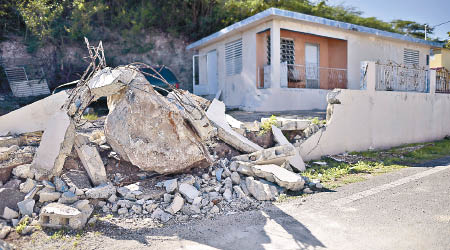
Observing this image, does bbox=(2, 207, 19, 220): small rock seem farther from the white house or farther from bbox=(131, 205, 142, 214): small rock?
the white house

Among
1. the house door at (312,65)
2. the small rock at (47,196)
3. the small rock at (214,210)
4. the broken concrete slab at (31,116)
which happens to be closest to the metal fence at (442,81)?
the house door at (312,65)

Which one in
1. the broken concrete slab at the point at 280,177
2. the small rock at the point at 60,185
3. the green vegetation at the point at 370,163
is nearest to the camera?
the small rock at the point at 60,185

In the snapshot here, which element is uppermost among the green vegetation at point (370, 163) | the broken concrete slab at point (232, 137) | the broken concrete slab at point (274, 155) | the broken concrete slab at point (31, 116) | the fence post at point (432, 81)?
the fence post at point (432, 81)

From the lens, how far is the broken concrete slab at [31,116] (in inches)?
206

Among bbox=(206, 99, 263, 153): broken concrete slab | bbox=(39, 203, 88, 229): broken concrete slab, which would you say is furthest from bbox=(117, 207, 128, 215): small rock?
bbox=(206, 99, 263, 153): broken concrete slab

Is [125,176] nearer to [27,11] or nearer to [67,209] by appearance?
[67,209]

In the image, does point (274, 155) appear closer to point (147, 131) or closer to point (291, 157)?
point (291, 157)

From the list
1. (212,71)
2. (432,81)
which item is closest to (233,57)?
(212,71)

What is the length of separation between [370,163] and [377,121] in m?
2.28

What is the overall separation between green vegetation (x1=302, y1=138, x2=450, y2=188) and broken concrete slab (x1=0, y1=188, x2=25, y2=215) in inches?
174

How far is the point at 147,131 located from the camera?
464 centimetres

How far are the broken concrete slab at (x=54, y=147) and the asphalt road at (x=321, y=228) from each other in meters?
1.24

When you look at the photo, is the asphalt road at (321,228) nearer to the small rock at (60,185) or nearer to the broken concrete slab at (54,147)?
the small rock at (60,185)

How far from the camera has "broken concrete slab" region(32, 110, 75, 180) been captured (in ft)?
13.6
